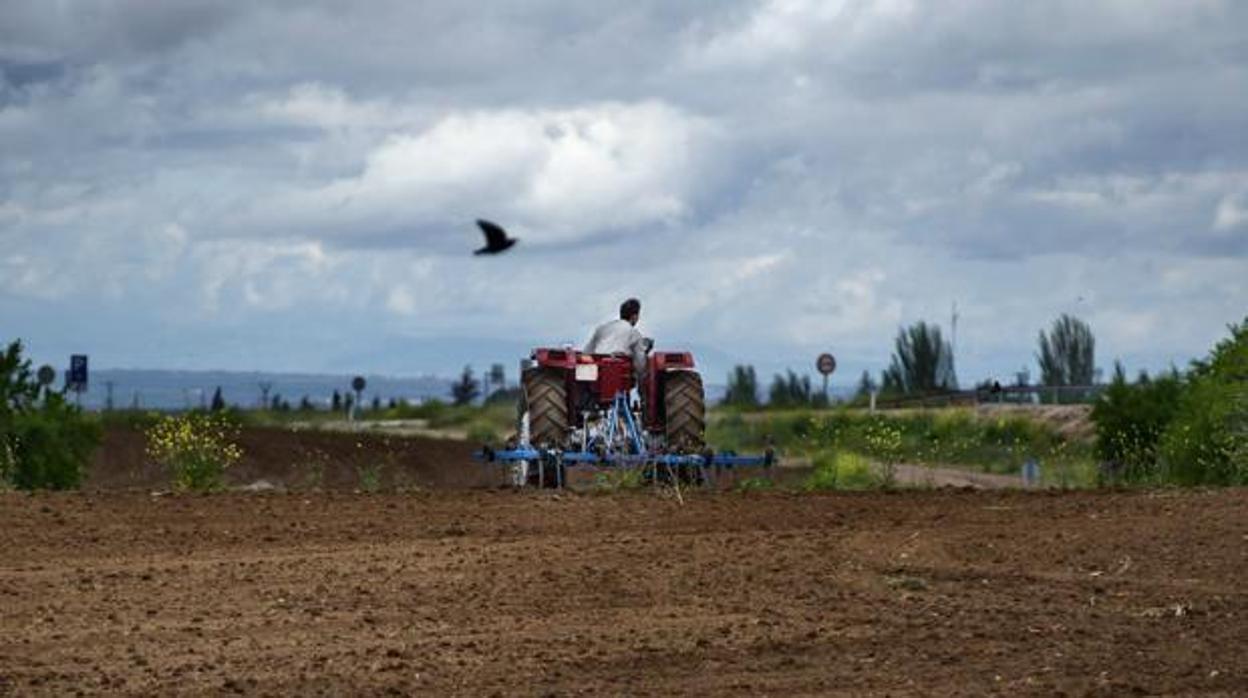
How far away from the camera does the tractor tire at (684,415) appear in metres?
23.4

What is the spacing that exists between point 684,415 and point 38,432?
22.1ft

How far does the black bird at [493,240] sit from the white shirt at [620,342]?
7.86 metres

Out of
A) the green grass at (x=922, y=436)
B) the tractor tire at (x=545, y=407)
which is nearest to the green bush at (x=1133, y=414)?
the green grass at (x=922, y=436)

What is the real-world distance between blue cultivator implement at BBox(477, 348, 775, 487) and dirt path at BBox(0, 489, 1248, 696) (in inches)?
180

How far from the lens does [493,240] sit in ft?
51.4

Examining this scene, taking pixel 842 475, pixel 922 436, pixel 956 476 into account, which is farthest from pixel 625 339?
pixel 922 436

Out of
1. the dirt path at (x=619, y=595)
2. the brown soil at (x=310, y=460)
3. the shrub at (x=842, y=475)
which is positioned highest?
the brown soil at (x=310, y=460)

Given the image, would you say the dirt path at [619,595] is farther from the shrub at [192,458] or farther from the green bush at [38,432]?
the green bush at [38,432]

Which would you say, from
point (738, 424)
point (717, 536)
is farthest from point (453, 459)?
point (717, 536)

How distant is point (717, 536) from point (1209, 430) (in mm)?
7710

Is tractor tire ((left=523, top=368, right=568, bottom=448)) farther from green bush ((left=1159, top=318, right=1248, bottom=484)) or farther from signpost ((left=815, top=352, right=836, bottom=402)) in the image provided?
signpost ((left=815, top=352, right=836, bottom=402))

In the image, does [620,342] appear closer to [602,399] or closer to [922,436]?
[602,399]

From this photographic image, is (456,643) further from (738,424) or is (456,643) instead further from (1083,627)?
(738,424)

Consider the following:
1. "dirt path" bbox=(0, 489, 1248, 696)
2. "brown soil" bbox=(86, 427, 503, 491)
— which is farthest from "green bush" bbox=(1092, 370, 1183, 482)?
"dirt path" bbox=(0, 489, 1248, 696)
